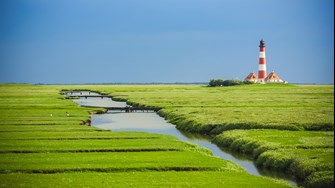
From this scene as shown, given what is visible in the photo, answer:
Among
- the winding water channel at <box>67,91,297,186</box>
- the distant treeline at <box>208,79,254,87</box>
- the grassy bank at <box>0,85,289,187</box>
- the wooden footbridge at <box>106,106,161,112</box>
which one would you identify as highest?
the distant treeline at <box>208,79,254,87</box>

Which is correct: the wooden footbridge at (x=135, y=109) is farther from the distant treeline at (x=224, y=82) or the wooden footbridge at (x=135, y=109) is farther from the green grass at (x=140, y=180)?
the distant treeline at (x=224, y=82)

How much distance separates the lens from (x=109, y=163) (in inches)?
1130

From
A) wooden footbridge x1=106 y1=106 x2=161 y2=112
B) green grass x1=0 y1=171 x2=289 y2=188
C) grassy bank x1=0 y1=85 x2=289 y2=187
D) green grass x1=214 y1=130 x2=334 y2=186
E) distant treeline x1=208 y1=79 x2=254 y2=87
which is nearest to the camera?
green grass x1=0 y1=171 x2=289 y2=188

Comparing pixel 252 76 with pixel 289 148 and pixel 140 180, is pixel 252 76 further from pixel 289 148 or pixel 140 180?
pixel 140 180

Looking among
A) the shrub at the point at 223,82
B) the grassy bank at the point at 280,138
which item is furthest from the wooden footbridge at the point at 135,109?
the shrub at the point at 223,82

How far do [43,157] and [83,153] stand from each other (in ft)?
10.3

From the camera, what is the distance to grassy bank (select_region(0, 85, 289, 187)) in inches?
947

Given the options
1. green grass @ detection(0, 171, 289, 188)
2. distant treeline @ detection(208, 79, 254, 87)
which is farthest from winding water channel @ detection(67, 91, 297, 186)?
distant treeline @ detection(208, 79, 254, 87)

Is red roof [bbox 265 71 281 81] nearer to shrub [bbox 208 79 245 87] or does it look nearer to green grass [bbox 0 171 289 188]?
shrub [bbox 208 79 245 87]

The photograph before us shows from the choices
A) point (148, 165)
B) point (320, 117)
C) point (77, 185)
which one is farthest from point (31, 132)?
point (320, 117)

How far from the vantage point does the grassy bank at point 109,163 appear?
24047 mm

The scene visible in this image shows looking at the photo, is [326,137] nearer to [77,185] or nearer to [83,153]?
[83,153]

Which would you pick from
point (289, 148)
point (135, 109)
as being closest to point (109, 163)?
point (289, 148)

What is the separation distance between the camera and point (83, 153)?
3253 centimetres
